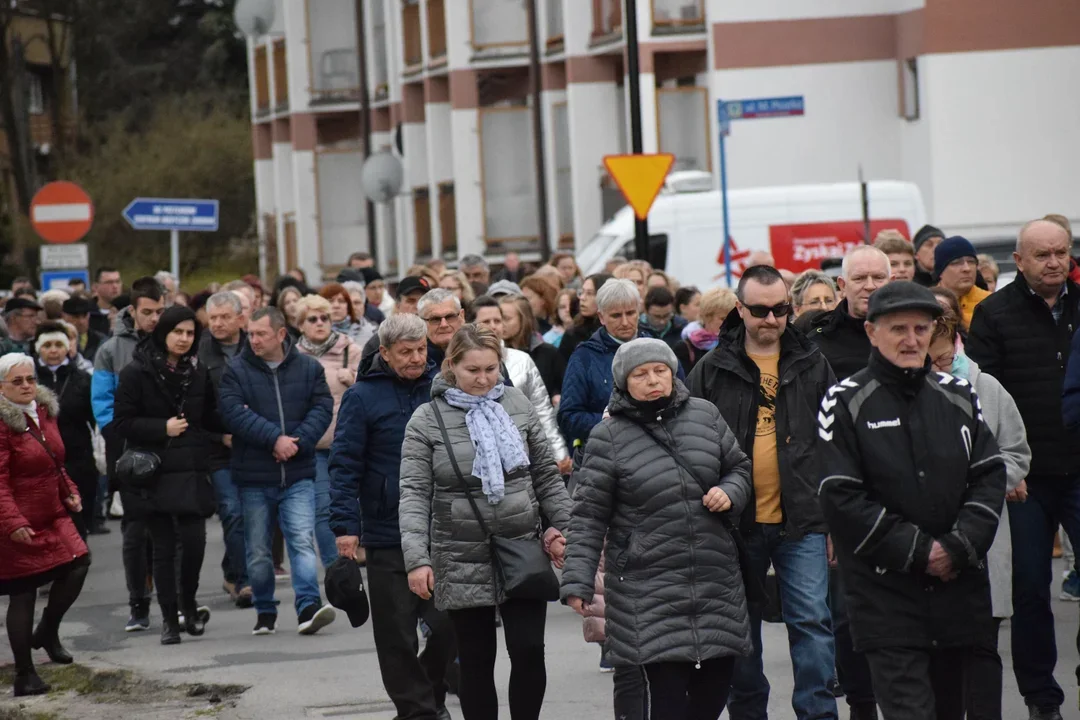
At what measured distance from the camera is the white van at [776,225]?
24438mm

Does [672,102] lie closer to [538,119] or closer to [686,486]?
[538,119]

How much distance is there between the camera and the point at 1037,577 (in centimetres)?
855

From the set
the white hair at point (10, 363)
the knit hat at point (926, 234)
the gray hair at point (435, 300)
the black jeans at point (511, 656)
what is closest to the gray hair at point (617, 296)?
the gray hair at point (435, 300)

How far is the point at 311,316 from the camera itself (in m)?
13.2

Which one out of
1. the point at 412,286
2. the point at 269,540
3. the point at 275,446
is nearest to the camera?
the point at 275,446

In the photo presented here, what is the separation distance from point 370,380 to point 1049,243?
10.1 feet

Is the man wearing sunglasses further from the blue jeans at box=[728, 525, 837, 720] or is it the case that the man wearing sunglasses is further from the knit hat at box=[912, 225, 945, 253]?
the knit hat at box=[912, 225, 945, 253]

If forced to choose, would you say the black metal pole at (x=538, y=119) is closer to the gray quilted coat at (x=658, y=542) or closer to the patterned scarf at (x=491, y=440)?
the patterned scarf at (x=491, y=440)

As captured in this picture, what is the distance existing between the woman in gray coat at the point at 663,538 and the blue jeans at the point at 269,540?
16.5 feet

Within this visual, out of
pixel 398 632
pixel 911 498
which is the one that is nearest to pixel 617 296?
pixel 398 632

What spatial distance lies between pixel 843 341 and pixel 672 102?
2476 centimetres

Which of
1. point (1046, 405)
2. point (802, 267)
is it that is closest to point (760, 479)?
point (1046, 405)

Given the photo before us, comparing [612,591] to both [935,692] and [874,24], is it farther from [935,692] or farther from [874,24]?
[874,24]

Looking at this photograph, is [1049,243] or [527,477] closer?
[527,477]
